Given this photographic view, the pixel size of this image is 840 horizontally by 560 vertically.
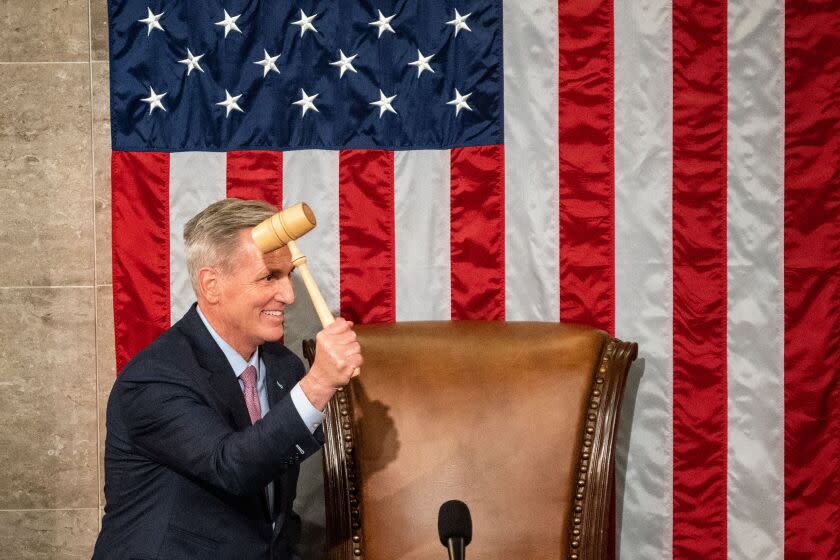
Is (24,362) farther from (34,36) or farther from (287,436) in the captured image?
(287,436)

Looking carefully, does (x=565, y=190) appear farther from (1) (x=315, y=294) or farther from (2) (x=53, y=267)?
(2) (x=53, y=267)

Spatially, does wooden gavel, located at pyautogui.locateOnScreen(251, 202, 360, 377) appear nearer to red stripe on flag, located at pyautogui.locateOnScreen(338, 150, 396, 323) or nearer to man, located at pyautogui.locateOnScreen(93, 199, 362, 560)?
man, located at pyautogui.locateOnScreen(93, 199, 362, 560)

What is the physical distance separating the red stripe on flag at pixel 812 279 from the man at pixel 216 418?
174cm

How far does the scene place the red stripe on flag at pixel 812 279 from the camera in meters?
2.81

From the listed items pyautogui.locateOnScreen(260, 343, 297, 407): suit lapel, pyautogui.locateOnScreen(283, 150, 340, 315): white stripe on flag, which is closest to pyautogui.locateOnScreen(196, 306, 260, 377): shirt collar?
pyautogui.locateOnScreen(260, 343, 297, 407): suit lapel

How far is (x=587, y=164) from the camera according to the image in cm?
289

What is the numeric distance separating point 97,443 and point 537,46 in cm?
208

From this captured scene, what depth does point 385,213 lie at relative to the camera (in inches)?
115

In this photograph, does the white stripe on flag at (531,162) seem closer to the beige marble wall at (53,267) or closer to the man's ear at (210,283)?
the man's ear at (210,283)

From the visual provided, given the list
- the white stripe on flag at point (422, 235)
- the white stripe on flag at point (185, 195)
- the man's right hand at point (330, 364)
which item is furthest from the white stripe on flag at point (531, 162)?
the man's right hand at point (330, 364)

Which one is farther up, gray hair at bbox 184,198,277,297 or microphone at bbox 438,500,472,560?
gray hair at bbox 184,198,277,297

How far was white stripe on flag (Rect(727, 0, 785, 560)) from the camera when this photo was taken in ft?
9.30

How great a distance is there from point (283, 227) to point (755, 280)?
1.73m

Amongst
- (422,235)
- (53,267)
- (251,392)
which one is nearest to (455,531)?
(251,392)
